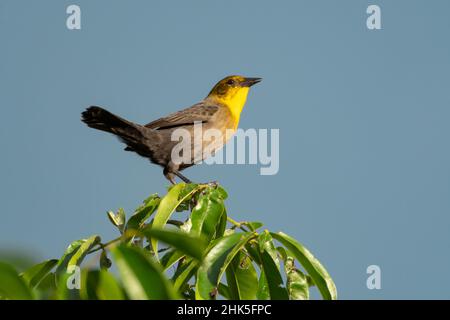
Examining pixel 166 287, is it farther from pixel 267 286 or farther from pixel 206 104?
pixel 206 104

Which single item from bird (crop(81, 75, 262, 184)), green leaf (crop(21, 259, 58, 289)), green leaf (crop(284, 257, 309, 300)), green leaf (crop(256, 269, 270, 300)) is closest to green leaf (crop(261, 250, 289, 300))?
green leaf (crop(256, 269, 270, 300))

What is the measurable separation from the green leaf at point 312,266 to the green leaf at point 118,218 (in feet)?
3.55

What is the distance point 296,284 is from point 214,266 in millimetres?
644

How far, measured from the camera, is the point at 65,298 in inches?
87.8

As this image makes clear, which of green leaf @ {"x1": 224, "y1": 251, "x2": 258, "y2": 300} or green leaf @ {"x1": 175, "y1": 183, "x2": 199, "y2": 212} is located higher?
green leaf @ {"x1": 175, "y1": 183, "x2": 199, "y2": 212}

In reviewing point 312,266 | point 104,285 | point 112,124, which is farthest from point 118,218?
point 112,124

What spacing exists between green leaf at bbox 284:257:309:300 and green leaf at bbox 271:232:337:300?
135 millimetres

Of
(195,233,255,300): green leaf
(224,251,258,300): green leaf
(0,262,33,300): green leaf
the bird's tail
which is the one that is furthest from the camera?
the bird's tail

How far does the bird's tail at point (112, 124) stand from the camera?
6.80 m

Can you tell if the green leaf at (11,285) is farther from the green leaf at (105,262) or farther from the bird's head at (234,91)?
the bird's head at (234,91)

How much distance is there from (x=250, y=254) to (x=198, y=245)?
1.87m

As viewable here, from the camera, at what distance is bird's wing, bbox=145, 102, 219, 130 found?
7.84 metres

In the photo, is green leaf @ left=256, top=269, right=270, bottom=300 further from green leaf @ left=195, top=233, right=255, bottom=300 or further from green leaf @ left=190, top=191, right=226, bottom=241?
green leaf @ left=190, top=191, right=226, bottom=241
